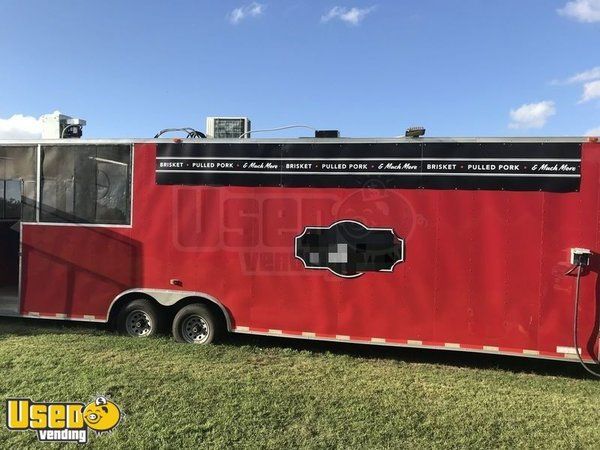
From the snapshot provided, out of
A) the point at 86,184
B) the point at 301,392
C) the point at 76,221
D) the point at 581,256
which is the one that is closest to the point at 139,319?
the point at 76,221

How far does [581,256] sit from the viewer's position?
5516 millimetres

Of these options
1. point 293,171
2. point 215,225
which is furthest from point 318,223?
point 215,225

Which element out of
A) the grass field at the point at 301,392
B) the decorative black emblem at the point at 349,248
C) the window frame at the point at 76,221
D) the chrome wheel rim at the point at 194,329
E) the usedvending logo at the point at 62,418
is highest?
the window frame at the point at 76,221

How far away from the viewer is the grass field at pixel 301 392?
13.4ft

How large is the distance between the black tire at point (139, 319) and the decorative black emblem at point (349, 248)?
7.55ft

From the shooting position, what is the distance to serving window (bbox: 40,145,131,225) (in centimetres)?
693

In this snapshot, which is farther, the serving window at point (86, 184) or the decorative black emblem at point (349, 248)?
the serving window at point (86, 184)

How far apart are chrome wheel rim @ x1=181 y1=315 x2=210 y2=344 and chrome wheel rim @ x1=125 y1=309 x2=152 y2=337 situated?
56 centimetres

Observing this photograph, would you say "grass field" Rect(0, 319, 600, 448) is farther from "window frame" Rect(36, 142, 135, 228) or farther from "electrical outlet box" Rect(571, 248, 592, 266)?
"window frame" Rect(36, 142, 135, 228)

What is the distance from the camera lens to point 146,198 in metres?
6.85

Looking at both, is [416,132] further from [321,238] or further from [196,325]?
[196,325]

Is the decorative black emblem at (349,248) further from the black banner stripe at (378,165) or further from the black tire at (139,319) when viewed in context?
the black tire at (139,319)

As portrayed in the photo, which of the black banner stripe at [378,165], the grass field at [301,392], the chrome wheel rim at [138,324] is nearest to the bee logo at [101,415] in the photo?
the grass field at [301,392]

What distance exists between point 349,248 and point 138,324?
129 inches
